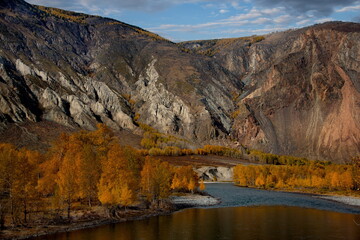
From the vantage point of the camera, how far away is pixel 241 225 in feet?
231

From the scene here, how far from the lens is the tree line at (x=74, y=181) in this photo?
58875mm

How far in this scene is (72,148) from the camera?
266 ft

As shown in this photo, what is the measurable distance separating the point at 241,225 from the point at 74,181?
103 feet

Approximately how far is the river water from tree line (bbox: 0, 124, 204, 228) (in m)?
6.52

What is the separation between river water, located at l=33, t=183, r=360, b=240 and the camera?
6031 centimetres

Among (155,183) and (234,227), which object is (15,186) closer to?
(155,183)

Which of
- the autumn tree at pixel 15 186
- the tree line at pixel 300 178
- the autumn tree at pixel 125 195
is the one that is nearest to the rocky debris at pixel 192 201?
the autumn tree at pixel 125 195

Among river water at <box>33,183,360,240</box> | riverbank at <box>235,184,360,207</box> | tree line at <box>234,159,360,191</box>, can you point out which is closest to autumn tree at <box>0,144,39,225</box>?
river water at <box>33,183,360,240</box>

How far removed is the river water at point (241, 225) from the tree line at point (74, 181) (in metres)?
6.52

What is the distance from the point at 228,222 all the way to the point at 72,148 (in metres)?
35.3

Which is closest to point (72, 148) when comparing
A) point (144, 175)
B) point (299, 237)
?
point (144, 175)

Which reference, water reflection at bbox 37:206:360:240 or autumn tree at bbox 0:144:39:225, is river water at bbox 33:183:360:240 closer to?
water reflection at bbox 37:206:360:240

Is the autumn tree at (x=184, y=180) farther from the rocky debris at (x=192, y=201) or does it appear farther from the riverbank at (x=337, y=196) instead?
the riverbank at (x=337, y=196)

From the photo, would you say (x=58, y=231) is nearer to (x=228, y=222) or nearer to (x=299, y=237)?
(x=228, y=222)
